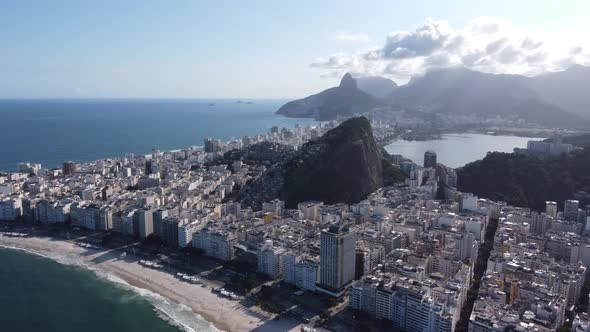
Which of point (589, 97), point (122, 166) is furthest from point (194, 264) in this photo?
point (589, 97)

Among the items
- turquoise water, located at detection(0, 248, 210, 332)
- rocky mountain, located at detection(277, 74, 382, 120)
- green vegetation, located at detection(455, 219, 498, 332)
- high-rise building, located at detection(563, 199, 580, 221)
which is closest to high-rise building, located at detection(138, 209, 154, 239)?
turquoise water, located at detection(0, 248, 210, 332)

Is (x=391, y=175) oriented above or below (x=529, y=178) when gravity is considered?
below

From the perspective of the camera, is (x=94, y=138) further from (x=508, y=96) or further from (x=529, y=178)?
(x=508, y=96)

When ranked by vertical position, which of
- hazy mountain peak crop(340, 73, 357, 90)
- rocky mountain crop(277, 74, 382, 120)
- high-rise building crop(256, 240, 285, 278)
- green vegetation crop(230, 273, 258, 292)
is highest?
hazy mountain peak crop(340, 73, 357, 90)

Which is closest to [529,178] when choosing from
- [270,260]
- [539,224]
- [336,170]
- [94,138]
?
[539,224]

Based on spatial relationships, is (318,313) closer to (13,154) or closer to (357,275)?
(357,275)

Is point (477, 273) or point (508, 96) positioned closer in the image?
point (477, 273)

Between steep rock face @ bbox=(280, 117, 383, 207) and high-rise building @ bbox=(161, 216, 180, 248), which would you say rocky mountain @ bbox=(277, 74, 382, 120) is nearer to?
steep rock face @ bbox=(280, 117, 383, 207)

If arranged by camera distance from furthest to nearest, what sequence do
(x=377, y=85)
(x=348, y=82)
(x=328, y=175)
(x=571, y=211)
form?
(x=377, y=85), (x=348, y=82), (x=328, y=175), (x=571, y=211)
